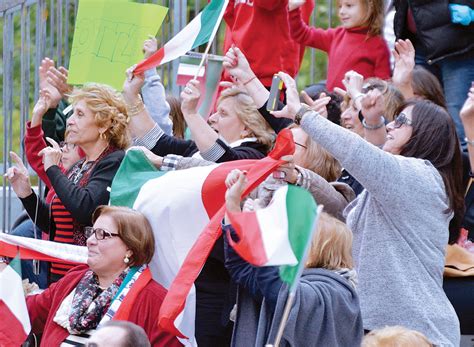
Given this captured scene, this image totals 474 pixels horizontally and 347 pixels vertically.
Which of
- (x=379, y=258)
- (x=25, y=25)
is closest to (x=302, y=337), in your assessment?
(x=379, y=258)

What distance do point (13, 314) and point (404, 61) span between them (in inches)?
102

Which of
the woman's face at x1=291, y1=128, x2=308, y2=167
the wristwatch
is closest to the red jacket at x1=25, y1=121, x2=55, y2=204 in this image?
the woman's face at x1=291, y1=128, x2=308, y2=167

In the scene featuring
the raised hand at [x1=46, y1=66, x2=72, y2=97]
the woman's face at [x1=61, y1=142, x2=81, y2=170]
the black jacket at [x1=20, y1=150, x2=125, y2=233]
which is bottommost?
the woman's face at [x1=61, y1=142, x2=81, y2=170]

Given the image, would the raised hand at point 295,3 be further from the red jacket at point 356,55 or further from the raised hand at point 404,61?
the raised hand at point 404,61

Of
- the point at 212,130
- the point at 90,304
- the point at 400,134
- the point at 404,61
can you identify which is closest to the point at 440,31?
the point at 404,61

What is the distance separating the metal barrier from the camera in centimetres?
923

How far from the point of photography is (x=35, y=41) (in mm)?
9570

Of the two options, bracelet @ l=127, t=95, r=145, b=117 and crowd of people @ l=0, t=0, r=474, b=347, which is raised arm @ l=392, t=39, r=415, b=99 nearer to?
crowd of people @ l=0, t=0, r=474, b=347

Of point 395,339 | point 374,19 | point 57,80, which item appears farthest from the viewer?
point 374,19

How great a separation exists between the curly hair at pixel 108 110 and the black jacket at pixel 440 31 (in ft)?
5.99

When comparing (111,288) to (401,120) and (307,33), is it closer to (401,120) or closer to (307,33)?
(401,120)

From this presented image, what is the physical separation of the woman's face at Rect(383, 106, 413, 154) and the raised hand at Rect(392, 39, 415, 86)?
4.04ft

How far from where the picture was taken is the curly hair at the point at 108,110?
6965mm

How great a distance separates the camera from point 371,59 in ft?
26.4
